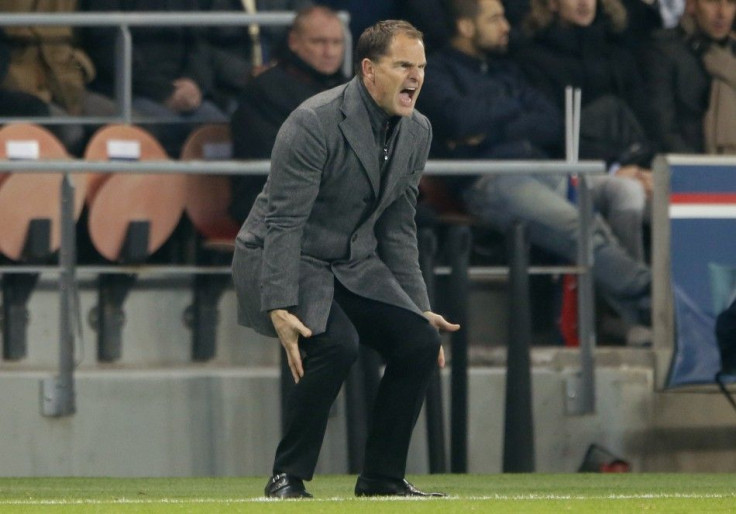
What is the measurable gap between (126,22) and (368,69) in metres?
3.84

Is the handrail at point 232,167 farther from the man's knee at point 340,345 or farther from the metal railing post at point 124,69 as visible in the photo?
the man's knee at point 340,345

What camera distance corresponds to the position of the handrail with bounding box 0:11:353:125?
30.8 feet

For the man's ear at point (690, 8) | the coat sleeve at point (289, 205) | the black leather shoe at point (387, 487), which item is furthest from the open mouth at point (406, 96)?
the man's ear at point (690, 8)

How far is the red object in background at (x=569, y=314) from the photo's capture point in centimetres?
924

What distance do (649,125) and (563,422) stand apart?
7.00ft

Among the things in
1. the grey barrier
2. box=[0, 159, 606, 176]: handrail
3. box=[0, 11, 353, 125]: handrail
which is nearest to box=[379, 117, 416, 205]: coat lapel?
box=[0, 159, 606, 176]: handrail

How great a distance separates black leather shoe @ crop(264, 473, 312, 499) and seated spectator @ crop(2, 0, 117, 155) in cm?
402

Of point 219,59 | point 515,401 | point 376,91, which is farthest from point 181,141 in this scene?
point 376,91

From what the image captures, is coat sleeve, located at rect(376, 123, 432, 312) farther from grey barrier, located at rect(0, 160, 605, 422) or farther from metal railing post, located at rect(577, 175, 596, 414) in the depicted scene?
metal railing post, located at rect(577, 175, 596, 414)

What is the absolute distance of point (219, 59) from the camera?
9.88 meters

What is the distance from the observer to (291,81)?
9086 millimetres

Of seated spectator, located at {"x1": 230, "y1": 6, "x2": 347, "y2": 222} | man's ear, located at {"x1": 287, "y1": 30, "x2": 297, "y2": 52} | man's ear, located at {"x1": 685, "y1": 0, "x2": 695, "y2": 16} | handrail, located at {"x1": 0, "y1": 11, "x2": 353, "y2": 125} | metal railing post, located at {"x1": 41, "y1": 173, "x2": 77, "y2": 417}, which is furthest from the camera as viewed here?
man's ear, located at {"x1": 685, "y1": 0, "x2": 695, "y2": 16}

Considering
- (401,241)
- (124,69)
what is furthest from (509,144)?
(401,241)

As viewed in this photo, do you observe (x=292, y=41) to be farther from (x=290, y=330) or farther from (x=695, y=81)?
(x=290, y=330)
